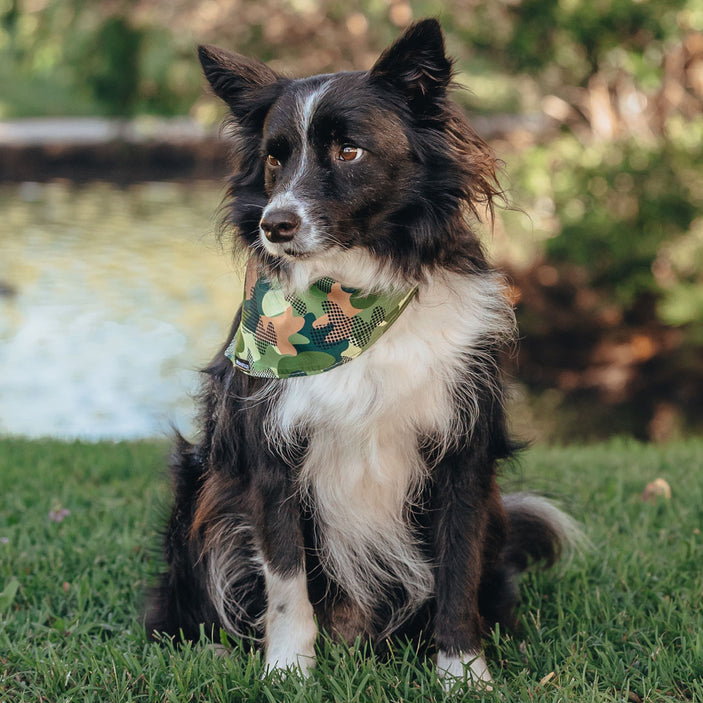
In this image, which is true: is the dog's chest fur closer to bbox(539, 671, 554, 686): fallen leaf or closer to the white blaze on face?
the white blaze on face

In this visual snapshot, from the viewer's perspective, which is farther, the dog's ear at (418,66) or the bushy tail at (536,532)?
the bushy tail at (536,532)

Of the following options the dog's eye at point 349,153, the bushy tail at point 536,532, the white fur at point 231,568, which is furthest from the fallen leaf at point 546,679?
the dog's eye at point 349,153

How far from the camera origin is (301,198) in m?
2.76

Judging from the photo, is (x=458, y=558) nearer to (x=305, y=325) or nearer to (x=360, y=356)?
(x=360, y=356)

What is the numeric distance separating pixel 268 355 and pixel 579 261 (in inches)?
325

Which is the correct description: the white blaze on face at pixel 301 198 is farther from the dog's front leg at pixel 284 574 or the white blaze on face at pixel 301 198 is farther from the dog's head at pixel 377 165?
the dog's front leg at pixel 284 574

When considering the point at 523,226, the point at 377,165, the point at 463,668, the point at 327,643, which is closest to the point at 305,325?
the point at 377,165

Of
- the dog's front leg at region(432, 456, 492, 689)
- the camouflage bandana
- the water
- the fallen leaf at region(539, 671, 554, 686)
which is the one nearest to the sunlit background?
the water

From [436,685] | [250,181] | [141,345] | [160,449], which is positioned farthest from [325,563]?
[141,345]

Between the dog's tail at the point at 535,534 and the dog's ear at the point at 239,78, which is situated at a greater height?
the dog's ear at the point at 239,78

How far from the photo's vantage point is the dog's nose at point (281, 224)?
271cm

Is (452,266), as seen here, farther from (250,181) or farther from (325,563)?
(325,563)

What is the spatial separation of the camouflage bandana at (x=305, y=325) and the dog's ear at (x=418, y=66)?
0.61 meters

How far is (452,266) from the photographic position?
9.61 feet
